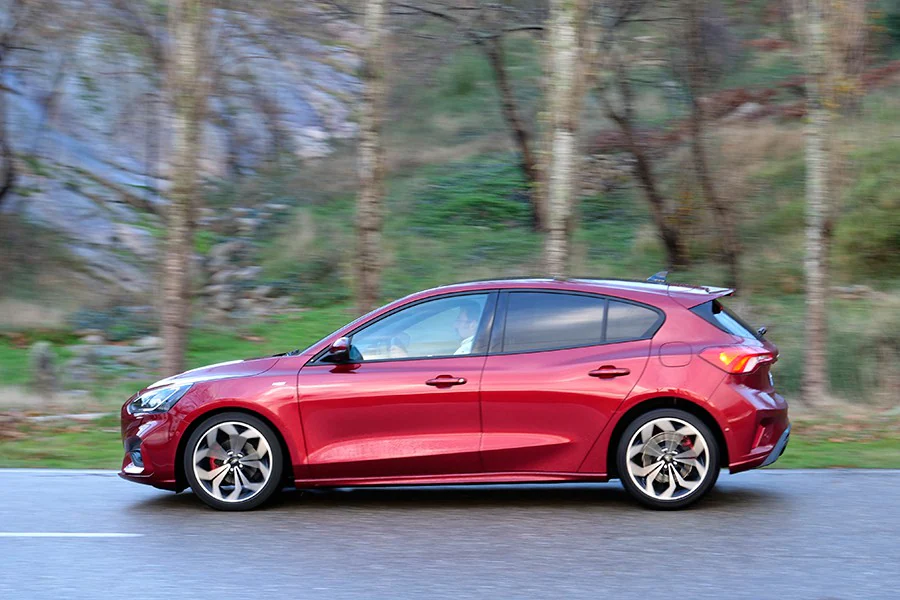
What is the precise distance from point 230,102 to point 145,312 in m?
8.02

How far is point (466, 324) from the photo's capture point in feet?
25.7

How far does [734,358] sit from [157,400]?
402cm

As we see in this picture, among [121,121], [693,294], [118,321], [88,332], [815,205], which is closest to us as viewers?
[693,294]

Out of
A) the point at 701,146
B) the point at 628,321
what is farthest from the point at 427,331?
the point at 701,146

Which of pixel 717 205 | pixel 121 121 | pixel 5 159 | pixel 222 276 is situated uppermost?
pixel 121 121

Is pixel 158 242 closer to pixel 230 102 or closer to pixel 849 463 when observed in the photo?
pixel 230 102

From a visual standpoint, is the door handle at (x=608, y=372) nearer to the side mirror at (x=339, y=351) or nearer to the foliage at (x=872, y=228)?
the side mirror at (x=339, y=351)

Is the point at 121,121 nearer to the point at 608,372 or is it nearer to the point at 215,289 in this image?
the point at 215,289

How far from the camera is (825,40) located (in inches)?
496

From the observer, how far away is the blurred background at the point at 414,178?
12773mm

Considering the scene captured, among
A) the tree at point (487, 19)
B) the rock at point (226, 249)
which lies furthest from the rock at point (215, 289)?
the tree at point (487, 19)

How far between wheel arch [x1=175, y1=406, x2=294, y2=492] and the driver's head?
1.42 m

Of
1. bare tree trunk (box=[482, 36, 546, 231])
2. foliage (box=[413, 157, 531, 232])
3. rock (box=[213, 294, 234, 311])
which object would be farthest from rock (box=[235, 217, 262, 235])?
bare tree trunk (box=[482, 36, 546, 231])

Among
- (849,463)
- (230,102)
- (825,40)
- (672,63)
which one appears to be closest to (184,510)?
(849,463)
